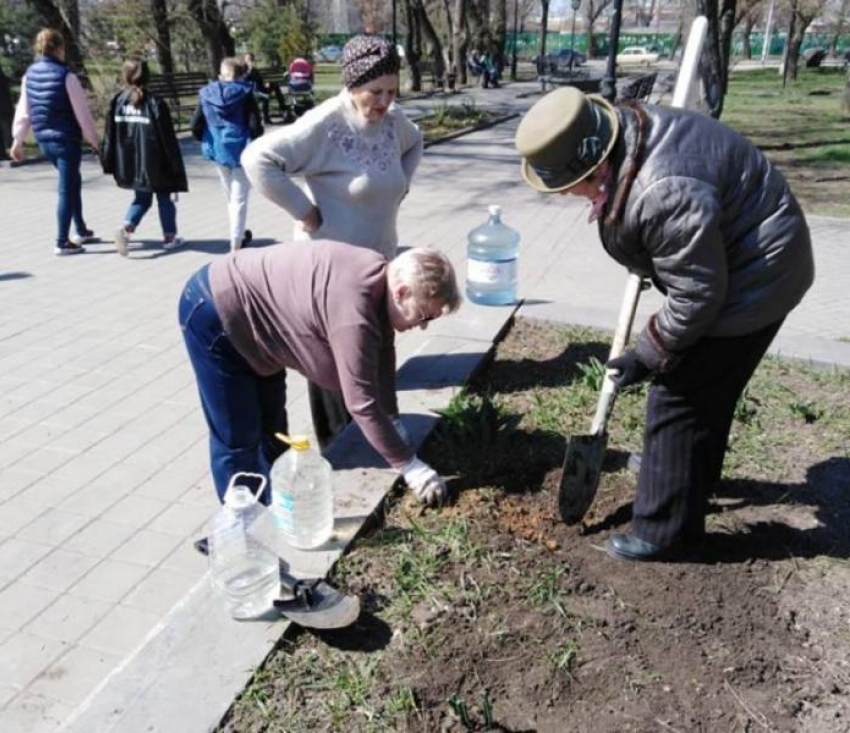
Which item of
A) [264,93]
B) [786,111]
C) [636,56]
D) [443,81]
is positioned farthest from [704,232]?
[636,56]

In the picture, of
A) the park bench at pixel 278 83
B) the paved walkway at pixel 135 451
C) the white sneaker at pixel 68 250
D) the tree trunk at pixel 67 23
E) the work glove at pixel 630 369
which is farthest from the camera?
the park bench at pixel 278 83

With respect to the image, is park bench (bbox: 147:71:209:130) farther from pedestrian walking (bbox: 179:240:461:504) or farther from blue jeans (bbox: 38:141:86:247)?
pedestrian walking (bbox: 179:240:461:504)

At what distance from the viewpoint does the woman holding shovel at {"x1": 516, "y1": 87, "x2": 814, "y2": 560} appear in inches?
83.3

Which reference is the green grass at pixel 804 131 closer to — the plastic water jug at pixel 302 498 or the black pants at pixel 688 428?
the black pants at pixel 688 428

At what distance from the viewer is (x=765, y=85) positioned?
104ft

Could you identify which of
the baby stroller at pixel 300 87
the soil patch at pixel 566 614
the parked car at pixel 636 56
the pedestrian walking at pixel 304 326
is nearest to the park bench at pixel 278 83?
the baby stroller at pixel 300 87

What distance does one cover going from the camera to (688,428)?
2533mm

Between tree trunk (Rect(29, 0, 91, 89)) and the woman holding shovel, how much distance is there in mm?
10100

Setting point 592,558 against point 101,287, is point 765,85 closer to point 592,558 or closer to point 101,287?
point 101,287

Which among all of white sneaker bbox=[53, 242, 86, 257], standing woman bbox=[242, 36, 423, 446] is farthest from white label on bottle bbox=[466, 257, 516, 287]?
white sneaker bbox=[53, 242, 86, 257]

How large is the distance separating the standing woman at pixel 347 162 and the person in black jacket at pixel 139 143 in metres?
3.86

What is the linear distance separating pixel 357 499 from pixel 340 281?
0.95 m

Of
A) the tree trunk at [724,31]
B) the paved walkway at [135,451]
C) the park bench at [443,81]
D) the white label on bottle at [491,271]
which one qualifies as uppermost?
the tree trunk at [724,31]

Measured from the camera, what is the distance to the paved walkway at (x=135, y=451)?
2283 mm
